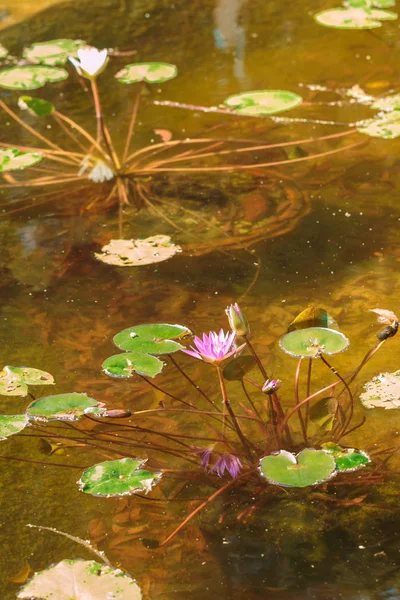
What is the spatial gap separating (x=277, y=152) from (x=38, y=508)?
4.52 ft

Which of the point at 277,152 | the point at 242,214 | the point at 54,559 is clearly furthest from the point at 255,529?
the point at 277,152

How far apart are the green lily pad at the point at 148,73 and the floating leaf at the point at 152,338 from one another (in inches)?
51.2

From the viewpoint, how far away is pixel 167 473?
4.47ft

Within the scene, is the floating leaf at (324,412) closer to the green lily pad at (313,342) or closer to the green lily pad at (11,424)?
the green lily pad at (313,342)

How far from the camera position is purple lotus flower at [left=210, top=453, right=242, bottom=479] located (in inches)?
52.9

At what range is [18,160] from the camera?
2.35 metres

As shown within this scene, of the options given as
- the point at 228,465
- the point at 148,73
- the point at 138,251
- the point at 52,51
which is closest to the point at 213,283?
the point at 138,251

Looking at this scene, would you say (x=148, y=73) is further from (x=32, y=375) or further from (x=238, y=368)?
(x=238, y=368)

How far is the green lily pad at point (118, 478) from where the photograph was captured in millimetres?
1290

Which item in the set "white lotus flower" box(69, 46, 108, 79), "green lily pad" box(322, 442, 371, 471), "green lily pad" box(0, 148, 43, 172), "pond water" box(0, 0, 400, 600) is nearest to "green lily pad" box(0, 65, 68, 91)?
"pond water" box(0, 0, 400, 600)

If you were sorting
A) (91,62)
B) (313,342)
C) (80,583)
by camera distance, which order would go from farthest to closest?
1. (91,62)
2. (313,342)
3. (80,583)

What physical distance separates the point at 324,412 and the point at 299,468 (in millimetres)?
175

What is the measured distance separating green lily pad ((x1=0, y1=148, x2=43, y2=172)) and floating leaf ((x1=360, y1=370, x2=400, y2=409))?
47.5 inches

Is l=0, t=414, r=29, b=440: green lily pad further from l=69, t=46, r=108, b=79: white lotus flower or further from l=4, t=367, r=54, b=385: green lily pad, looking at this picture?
l=69, t=46, r=108, b=79: white lotus flower
